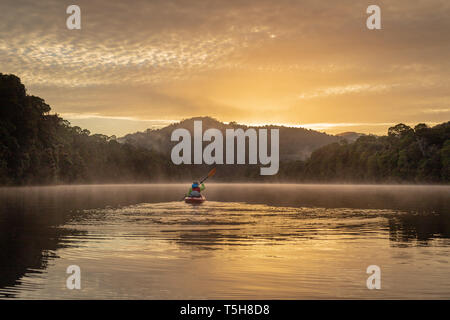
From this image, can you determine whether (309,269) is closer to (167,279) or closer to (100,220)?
(167,279)

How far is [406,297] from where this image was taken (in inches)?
505

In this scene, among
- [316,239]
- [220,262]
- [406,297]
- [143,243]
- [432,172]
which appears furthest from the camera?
[432,172]

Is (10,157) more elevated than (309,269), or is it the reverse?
(10,157)

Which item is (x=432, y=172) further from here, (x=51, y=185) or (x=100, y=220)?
(x=100, y=220)

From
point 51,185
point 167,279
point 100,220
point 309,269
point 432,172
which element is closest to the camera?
point 167,279
